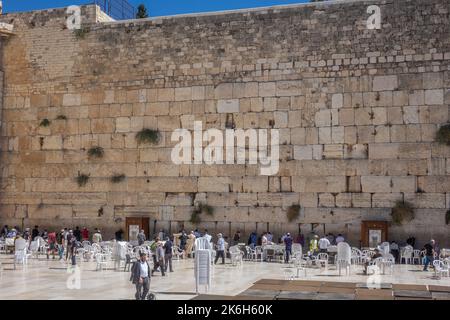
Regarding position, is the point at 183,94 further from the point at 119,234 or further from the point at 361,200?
the point at 361,200

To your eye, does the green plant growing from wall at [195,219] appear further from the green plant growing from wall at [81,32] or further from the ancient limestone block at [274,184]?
the green plant growing from wall at [81,32]

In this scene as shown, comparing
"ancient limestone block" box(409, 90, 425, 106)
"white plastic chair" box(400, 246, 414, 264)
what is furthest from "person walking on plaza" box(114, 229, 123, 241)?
"ancient limestone block" box(409, 90, 425, 106)

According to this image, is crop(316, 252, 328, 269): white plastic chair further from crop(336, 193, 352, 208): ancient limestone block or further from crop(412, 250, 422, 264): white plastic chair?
crop(412, 250, 422, 264): white plastic chair

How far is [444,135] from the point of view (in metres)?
15.2

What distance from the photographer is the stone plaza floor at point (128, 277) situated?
9.76 metres

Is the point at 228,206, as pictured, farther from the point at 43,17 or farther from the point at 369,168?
the point at 43,17

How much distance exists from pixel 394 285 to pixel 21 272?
7.80 metres

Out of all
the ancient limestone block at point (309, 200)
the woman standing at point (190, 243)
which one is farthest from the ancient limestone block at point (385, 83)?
the woman standing at point (190, 243)

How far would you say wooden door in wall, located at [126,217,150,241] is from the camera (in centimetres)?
1734

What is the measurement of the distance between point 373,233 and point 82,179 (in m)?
9.08

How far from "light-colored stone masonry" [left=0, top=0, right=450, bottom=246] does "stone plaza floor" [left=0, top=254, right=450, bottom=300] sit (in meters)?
2.63

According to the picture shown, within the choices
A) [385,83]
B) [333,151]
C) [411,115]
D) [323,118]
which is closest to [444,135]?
[411,115]

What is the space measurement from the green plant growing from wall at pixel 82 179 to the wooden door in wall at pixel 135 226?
6.44 feet

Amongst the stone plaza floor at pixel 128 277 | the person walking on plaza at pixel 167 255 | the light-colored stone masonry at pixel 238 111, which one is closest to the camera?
the stone plaza floor at pixel 128 277
